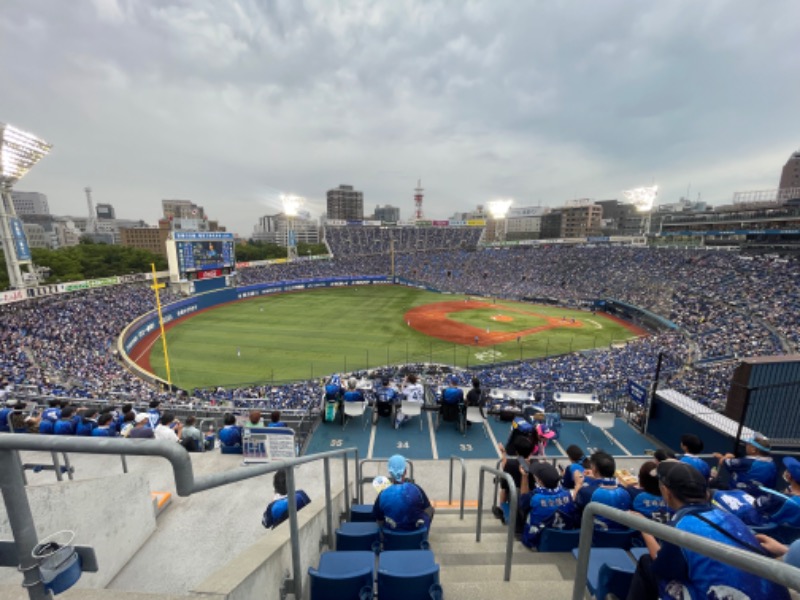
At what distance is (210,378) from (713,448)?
2659 cm

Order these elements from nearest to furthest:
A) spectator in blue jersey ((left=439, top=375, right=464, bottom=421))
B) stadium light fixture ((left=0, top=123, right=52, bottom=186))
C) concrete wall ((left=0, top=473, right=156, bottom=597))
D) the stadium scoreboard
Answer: concrete wall ((left=0, top=473, right=156, bottom=597)), spectator in blue jersey ((left=439, top=375, right=464, bottom=421)), stadium light fixture ((left=0, top=123, right=52, bottom=186)), the stadium scoreboard

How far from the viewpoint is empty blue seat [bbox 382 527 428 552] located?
15.0 ft

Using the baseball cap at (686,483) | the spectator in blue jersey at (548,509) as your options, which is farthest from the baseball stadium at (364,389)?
the baseball cap at (686,483)

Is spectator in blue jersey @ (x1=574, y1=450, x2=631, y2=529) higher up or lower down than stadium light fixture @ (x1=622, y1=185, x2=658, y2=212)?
lower down

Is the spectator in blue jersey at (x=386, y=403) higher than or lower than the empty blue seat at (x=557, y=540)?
lower

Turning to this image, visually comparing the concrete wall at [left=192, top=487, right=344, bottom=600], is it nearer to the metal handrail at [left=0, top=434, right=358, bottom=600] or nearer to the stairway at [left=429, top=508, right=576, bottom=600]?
the metal handrail at [left=0, top=434, right=358, bottom=600]

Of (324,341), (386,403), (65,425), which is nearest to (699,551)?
(65,425)

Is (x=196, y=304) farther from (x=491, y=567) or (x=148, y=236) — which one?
(x=148, y=236)

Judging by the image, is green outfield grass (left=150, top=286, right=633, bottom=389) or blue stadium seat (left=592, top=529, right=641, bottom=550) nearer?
blue stadium seat (left=592, top=529, right=641, bottom=550)

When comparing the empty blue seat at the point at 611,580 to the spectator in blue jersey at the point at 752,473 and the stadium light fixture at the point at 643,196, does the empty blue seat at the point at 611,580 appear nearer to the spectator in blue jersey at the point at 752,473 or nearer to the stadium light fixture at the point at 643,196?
the spectator in blue jersey at the point at 752,473

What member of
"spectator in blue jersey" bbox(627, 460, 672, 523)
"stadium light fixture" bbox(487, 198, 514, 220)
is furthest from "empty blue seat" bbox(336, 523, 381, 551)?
"stadium light fixture" bbox(487, 198, 514, 220)

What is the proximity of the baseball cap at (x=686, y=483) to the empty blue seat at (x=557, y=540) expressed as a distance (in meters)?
2.29

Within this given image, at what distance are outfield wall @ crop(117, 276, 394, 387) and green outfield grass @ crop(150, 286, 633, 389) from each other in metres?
1.68

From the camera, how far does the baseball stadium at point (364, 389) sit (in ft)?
12.9
